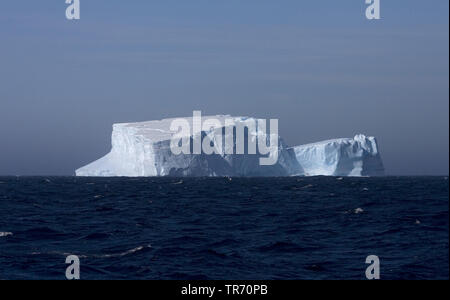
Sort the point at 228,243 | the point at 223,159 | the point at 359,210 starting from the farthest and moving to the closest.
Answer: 1. the point at 223,159
2. the point at 359,210
3. the point at 228,243

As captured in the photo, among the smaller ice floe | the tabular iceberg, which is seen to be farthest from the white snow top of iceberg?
the smaller ice floe

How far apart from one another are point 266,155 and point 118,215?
2747 inches

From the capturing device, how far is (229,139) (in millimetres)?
93312

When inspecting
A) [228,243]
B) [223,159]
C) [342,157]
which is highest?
[342,157]

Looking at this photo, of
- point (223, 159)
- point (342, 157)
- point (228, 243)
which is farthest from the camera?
point (223, 159)

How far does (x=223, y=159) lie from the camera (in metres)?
97.2

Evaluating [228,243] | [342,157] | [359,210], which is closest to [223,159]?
[342,157]

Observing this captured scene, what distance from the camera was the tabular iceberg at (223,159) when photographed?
90625mm

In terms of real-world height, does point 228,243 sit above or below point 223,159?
below

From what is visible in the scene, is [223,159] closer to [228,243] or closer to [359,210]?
[359,210]

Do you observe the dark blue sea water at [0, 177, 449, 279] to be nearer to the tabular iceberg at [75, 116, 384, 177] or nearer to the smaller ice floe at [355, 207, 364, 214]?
the smaller ice floe at [355, 207, 364, 214]

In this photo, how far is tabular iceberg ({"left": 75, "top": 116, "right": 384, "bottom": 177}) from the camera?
3568 inches
